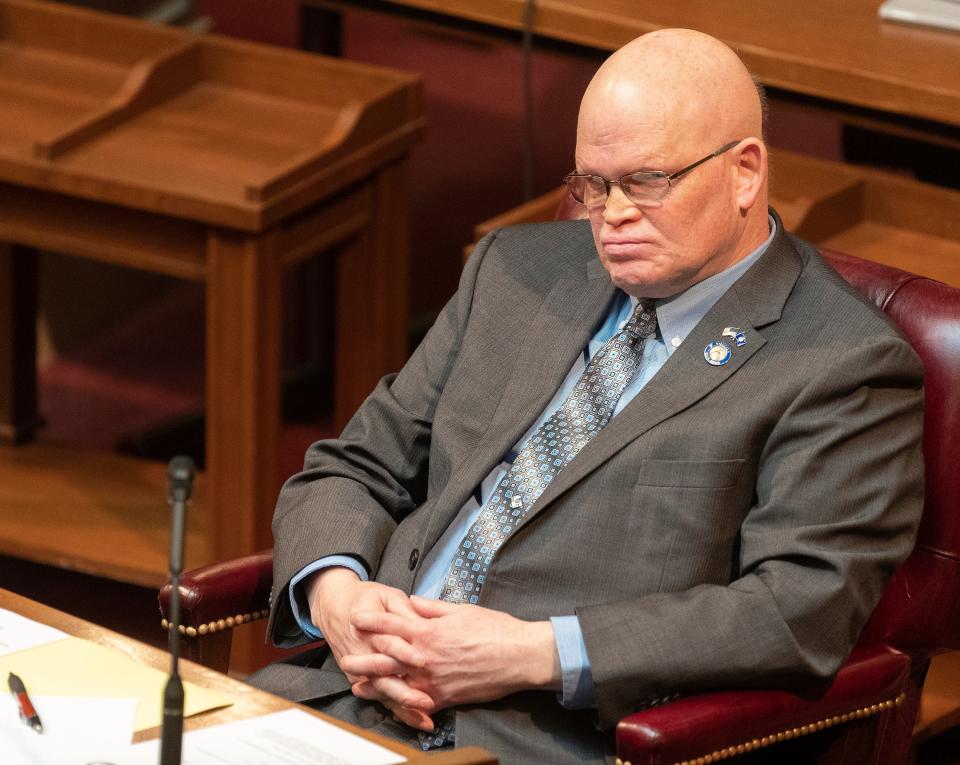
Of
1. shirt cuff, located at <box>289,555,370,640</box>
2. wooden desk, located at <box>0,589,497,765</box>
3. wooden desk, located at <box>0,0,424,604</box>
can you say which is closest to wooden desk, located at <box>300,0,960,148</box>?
wooden desk, located at <box>0,0,424,604</box>

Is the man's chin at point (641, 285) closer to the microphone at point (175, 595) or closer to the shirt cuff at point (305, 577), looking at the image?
the shirt cuff at point (305, 577)

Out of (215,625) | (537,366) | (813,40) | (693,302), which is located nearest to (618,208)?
(693,302)

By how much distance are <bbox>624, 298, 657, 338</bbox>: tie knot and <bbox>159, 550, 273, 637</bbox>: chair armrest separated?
1.83 feet

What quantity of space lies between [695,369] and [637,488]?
6.3 inches

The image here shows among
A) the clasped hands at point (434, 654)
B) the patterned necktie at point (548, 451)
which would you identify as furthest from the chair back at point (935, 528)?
the clasped hands at point (434, 654)

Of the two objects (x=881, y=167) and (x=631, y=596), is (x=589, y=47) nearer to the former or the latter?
(x=881, y=167)

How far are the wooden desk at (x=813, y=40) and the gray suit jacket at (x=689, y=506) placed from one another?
0.87 meters

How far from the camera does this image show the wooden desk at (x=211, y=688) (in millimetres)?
1679

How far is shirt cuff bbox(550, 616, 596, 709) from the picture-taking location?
1.99 m

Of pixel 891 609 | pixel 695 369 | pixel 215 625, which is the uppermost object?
pixel 695 369

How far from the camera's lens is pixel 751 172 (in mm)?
2137

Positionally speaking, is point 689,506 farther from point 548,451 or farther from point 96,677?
point 96,677

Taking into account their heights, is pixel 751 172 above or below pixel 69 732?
above

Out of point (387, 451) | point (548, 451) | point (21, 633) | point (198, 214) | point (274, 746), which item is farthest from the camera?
point (198, 214)
